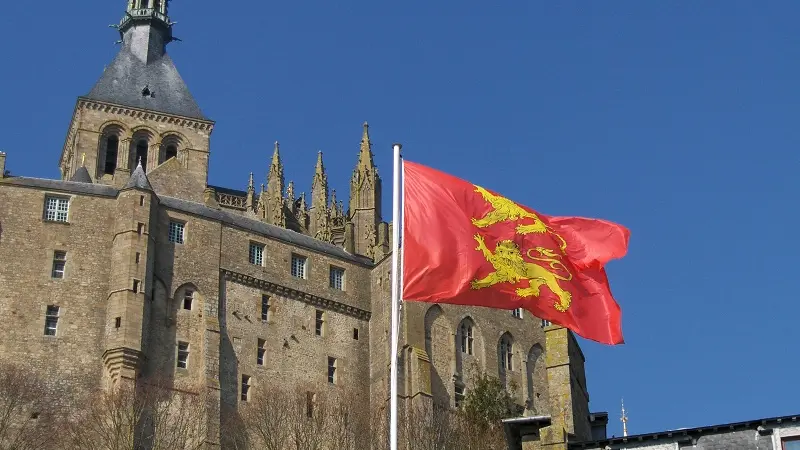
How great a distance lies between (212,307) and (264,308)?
113 inches

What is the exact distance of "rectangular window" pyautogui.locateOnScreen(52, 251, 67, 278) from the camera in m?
64.9

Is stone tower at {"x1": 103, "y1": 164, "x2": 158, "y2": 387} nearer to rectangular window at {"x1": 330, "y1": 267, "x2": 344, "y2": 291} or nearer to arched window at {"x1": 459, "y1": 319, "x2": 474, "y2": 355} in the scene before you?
rectangular window at {"x1": 330, "y1": 267, "x2": 344, "y2": 291}

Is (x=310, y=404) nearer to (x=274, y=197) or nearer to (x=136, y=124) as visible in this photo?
(x=274, y=197)

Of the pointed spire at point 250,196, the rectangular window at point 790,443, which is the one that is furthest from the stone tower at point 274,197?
the rectangular window at point 790,443

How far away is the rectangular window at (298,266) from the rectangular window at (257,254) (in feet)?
5.47

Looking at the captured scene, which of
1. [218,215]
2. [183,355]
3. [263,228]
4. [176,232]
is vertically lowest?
[183,355]

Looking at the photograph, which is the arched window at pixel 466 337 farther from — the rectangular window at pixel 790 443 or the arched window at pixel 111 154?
the rectangular window at pixel 790 443

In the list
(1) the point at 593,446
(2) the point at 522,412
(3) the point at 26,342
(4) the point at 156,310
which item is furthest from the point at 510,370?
(1) the point at 593,446

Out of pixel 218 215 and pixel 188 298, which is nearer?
pixel 188 298

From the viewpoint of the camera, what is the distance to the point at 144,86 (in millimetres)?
92500

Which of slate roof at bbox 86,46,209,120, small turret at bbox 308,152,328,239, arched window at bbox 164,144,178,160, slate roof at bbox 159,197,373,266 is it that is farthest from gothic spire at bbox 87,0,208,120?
slate roof at bbox 159,197,373,266

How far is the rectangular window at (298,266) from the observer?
70.4 metres

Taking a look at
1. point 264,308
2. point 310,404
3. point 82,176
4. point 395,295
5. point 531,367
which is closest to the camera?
point 395,295

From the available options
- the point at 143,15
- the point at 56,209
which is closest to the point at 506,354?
the point at 56,209
